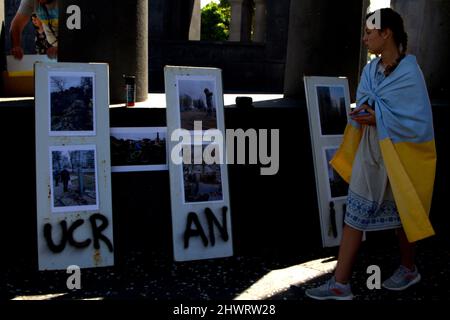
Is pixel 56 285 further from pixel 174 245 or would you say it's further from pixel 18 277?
pixel 174 245

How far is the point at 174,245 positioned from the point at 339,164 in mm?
1358

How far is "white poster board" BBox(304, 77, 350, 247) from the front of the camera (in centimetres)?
464

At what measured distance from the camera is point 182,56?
14922mm

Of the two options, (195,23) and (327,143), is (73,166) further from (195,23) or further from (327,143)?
(195,23)

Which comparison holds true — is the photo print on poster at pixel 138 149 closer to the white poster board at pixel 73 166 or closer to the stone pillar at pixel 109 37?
the white poster board at pixel 73 166

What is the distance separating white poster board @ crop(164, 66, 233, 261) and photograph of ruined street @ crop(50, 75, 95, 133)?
0.58m

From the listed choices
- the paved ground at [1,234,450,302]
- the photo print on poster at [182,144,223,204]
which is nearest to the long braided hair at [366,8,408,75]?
the photo print on poster at [182,144,223,204]

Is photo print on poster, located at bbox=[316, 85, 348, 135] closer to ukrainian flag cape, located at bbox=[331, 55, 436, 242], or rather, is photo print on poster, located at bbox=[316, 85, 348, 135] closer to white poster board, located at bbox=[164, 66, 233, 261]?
white poster board, located at bbox=[164, 66, 233, 261]

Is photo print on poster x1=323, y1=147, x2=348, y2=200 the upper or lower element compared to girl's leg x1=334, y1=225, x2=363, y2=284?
upper

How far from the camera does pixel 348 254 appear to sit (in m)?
3.65

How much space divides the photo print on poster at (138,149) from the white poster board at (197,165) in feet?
0.48

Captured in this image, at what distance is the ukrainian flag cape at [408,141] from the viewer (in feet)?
11.6

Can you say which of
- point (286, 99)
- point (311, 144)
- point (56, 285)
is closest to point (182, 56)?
point (286, 99)

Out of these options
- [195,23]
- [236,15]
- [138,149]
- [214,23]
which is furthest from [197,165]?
[214,23]
